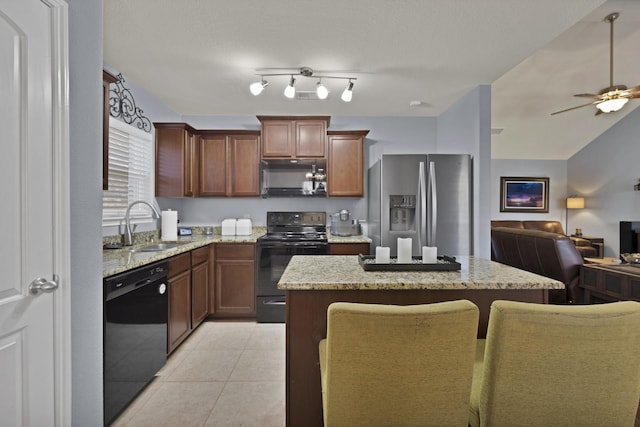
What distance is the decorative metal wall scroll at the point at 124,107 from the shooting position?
115 inches

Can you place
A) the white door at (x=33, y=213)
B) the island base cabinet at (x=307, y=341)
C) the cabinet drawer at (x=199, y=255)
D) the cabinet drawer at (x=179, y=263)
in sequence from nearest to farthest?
the white door at (x=33, y=213), the island base cabinet at (x=307, y=341), the cabinet drawer at (x=179, y=263), the cabinet drawer at (x=199, y=255)

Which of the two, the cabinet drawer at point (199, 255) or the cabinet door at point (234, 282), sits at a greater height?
the cabinet drawer at point (199, 255)

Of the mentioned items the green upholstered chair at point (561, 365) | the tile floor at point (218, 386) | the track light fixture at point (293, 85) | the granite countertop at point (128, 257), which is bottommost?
the tile floor at point (218, 386)

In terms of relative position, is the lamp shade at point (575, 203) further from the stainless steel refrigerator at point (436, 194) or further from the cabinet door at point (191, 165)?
the cabinet door at point (191, 165)

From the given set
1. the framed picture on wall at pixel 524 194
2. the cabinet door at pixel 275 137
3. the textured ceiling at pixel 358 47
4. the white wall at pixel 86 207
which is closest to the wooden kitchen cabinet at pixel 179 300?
the white wall at pixel 86 207

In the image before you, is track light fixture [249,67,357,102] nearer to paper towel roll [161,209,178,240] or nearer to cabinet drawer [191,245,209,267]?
paper towel roll [161,209,178,240]

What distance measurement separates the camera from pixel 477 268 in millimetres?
1771

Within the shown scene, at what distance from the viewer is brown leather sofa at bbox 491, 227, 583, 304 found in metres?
3.57

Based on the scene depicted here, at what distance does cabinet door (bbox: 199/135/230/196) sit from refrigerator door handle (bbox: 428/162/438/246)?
8.13 ft

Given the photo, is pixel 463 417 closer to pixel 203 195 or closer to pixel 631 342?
pixel 631 342

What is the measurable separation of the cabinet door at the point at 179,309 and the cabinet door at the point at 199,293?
89 millimetres

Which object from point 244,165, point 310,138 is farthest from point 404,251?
point 244,165

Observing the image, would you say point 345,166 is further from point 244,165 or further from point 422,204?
point 244,165

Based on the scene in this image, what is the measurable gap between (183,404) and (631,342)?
2348 mm
